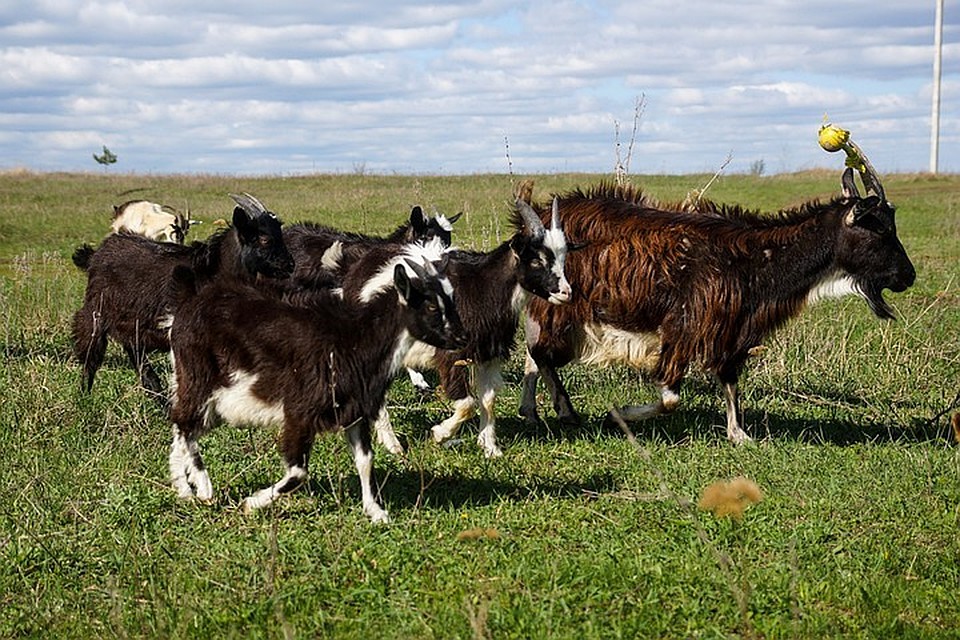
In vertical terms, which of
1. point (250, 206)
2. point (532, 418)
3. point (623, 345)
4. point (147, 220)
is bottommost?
point (532, 418)

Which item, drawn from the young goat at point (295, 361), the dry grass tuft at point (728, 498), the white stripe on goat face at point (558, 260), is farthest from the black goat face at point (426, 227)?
the dry grass tuft at point (728, 498)

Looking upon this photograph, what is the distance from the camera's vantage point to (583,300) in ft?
31.3

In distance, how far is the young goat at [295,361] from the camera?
691 centimetres

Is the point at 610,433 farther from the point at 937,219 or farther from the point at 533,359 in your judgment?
the point at 937,219

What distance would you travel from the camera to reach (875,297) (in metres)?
9.99

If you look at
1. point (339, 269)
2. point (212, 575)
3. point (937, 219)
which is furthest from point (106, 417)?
point (937, 219)

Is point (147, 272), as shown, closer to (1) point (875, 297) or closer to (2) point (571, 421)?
(2) point (571, 421)

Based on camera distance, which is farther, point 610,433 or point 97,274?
point 97,274

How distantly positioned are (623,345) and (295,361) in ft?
11.1

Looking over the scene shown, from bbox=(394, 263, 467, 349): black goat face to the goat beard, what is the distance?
→ 4145 mm

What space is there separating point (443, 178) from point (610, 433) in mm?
30840

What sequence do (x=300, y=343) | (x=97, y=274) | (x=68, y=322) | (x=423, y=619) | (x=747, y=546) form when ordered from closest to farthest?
1. (x=423, y=619)
2. (x=747, y=546)
3. (x=300, y=343)
4. (x=97, y=274)
5. (x=68, y=322)

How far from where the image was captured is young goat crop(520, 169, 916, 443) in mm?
9438

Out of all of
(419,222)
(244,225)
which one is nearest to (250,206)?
(244,225)
